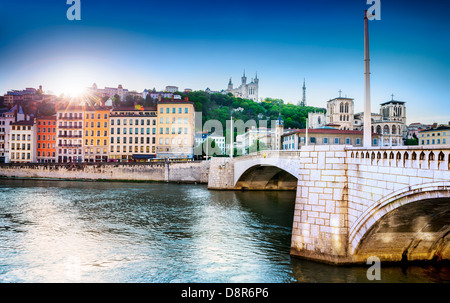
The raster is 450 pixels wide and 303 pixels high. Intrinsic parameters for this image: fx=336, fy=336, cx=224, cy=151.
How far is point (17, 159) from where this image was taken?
6188cm

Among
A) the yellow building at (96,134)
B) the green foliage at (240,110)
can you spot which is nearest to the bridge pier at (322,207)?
the yellow building at (96,134)

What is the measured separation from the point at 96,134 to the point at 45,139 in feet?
35.9

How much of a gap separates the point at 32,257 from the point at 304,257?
10.7 m

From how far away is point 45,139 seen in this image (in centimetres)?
6281

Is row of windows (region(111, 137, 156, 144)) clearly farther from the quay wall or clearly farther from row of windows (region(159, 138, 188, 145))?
the quay wall

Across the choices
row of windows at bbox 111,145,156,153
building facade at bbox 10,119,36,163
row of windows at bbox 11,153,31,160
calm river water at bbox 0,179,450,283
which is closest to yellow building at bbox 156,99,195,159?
row of windows at bbox 111,145,156,153

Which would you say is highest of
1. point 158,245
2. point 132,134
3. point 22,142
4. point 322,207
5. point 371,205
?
point 132,134

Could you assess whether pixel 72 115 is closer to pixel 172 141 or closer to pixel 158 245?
pixel 172 141

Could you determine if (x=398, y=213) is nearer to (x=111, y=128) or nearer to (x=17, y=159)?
(x=111, y=128)

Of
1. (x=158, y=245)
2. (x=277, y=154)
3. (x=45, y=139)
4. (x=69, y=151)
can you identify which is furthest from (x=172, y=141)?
(x=158, y=245)

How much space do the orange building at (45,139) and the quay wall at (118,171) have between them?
992cm

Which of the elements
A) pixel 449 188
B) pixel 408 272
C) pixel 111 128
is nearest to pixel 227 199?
pixel 408 272

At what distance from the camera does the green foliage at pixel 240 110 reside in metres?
90.9

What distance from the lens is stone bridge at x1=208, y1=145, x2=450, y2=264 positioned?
Answer: 8.25m
